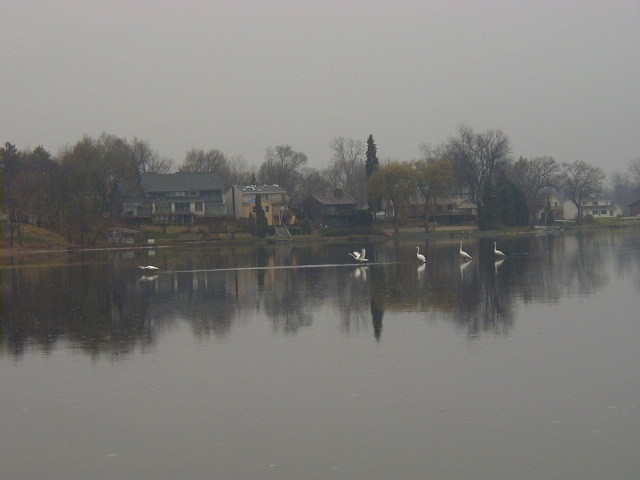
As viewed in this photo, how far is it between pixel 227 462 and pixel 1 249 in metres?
67.2

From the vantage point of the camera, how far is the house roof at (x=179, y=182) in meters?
101

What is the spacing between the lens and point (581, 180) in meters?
126

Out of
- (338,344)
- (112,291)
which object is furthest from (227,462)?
(112,291)

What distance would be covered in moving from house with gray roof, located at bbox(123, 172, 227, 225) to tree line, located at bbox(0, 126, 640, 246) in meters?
2.23

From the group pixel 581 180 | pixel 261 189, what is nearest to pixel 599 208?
pixel 581 180

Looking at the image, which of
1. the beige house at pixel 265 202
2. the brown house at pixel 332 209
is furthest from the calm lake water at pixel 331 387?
the brown house at pixel 332 209

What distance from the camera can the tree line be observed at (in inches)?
3199

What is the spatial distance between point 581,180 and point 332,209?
42.0 m

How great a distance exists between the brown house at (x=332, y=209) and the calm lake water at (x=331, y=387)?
251 ft

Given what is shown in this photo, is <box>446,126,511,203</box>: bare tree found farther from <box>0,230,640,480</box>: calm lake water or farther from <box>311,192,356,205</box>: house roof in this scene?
<box>0,230,640,480</box>: calm lake water

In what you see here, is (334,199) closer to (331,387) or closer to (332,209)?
(332,209)

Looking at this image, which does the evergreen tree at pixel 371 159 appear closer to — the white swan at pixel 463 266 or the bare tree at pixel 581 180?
the bare tree at pixel 581 180

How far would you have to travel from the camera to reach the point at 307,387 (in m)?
13.6

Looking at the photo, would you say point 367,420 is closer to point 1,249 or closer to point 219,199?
point 1,249
